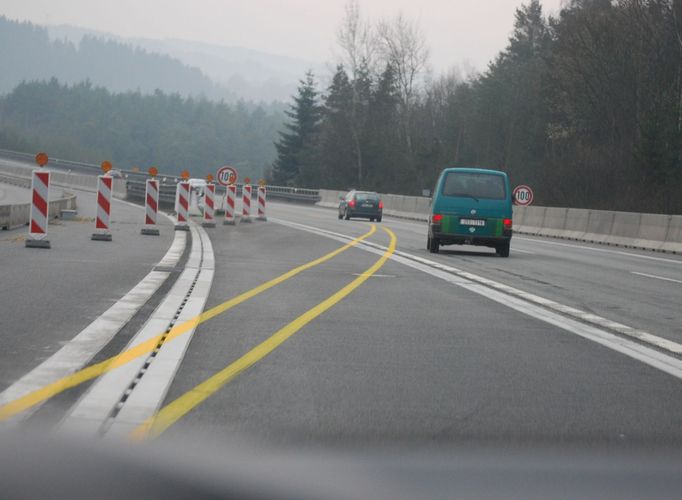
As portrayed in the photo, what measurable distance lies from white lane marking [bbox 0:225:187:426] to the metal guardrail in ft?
119

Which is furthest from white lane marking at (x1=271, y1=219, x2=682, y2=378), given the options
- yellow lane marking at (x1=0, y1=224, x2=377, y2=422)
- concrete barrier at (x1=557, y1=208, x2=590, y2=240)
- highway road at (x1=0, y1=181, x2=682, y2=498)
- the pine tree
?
the pine tree

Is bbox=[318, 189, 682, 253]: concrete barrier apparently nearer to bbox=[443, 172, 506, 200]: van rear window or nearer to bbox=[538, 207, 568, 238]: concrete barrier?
bbox=[538, 207, 568, 238]: concrete barrier

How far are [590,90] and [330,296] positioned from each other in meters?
56.3

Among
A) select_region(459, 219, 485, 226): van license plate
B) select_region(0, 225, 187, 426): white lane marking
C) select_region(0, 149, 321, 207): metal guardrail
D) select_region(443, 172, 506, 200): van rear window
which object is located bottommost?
select_region(0, 149, 321, 207): metal guardrail

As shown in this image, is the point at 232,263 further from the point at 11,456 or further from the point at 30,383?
the point at 11,456

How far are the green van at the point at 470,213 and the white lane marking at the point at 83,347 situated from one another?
11.1 m

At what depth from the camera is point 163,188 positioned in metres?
47.5

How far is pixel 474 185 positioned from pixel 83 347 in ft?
54.7

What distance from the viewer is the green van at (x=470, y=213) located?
72.5 feet

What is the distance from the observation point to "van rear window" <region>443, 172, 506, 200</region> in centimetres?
2275

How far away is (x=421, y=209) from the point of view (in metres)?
55.7

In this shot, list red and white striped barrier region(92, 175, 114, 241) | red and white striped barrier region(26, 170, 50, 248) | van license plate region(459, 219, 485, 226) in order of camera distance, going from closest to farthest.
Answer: red and white striped barrier region(26, 170, 50, 248)
red and white striped barrier region(92, 175, 114, 241)
van license plate region(459, 219, 485, 226)

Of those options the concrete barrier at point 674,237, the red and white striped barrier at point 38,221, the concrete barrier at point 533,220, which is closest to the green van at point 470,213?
the concrete barrier at point 674,237

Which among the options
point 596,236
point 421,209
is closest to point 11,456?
point 596,236
